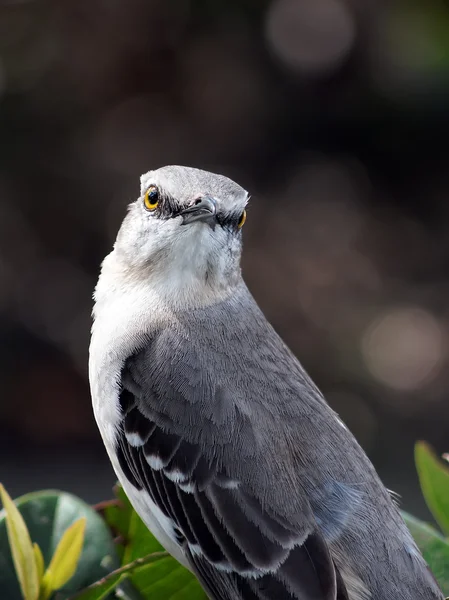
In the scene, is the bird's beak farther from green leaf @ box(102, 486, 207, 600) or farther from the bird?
green leaf @ box(102, 486, 207, 600)

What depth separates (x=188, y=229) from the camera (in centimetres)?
361

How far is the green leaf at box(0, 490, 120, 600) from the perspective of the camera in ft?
9.03

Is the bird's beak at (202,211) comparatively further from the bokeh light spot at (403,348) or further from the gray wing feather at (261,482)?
the bokeh light spot at (403,348)

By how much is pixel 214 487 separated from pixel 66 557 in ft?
2.18

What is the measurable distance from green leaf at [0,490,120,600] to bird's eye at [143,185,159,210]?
1.39 m

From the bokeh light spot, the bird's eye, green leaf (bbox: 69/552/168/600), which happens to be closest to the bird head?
the bird's eye

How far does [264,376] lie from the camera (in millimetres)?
3324

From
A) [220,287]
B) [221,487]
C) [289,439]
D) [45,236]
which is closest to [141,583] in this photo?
[221,487]

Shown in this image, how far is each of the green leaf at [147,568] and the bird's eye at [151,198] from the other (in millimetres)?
1246

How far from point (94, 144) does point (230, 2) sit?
83.0 inches

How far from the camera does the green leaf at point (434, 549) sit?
9.86 feet

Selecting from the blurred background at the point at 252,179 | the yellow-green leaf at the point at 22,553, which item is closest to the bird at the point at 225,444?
the yellow-green leaf at the point at 22,553

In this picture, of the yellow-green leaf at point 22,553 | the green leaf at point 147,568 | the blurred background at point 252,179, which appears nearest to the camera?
the yellow-green leaf at point 22,553

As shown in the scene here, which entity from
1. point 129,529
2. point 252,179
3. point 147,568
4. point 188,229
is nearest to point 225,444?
point 129,529
